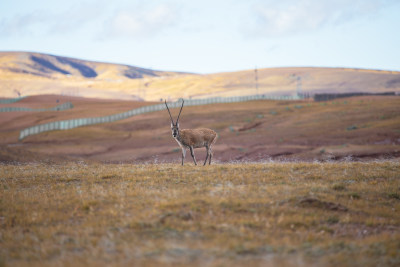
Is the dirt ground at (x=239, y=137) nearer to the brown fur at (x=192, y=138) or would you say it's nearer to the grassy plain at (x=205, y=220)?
the brown fur at (x=192, y=138)

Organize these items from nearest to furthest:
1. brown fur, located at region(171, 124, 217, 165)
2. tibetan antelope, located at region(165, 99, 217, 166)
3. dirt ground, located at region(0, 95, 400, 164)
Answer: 1. tibetan antelope, located at region(165, 99, 217, 166)
2. brown fur, located at region(171, 124, 217, 165)
3. dirt ground, located at region(0, 95, 400, 164)

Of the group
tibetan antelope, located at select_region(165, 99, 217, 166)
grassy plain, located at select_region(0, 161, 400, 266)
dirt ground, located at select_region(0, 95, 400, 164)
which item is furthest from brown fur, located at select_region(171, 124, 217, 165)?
dirt ground, located at select_region(0, 95, 400, 164)

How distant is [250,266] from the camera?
795 centimetres

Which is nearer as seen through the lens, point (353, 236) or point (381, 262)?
point (381, 262)

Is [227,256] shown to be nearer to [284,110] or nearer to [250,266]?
[250,266]

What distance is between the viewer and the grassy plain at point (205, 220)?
28.7 ft

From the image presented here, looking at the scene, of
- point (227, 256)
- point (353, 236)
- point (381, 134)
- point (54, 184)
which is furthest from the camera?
point (381, 134)

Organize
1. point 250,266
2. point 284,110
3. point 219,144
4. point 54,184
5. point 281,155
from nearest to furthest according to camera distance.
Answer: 1. point 250,266
2. point 54,184
3. point 281,155
4. point 219,144
5. point 284,110

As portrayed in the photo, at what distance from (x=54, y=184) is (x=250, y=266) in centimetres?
1113

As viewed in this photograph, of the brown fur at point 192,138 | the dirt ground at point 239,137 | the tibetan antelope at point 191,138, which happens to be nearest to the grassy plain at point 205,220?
Answer: the tibetan antelope at point 191,138

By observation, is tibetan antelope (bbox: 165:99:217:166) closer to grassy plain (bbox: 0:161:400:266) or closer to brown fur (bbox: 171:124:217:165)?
brown fur (bbox: 171:124:217:165)

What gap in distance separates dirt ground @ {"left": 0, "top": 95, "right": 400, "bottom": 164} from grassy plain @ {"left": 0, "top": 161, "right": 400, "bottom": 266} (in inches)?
608

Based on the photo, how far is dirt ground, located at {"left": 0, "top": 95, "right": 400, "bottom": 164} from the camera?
4147 centimetres

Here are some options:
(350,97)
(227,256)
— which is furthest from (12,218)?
(350,97)
